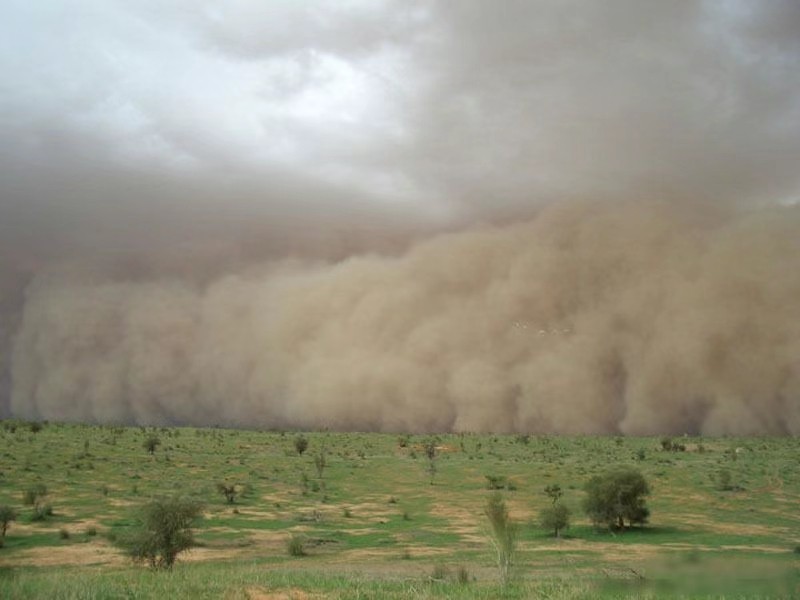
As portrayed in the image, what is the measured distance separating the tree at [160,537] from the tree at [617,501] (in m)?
23.4

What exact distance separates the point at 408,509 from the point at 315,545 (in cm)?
1290

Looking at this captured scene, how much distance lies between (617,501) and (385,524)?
13600 millimetres

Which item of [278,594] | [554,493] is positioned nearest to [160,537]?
[278,594]

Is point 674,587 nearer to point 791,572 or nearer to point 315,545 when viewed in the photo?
point 791,572

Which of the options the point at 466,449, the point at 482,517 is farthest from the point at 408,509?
the point at 466,449

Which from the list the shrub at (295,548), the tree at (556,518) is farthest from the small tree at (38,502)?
the tree at (556,518)

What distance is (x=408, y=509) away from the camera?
46.9 metres

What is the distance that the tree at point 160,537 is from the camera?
2788 cm

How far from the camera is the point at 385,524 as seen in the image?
41438 mm

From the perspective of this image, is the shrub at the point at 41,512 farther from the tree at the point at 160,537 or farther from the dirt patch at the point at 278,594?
the dirt patch at the point at 278,594

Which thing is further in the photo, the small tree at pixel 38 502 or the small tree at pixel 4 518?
the small tree at pixel 38 502

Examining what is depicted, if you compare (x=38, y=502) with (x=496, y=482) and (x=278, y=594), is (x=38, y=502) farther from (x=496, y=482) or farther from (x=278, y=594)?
(x=496, y=482)

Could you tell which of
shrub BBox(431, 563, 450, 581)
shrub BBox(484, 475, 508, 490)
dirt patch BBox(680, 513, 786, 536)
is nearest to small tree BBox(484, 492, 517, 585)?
shrub BBox(431, 563, 450, 581)

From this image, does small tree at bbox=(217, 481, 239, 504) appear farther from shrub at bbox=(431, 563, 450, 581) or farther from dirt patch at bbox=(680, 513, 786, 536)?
dirt patch at bbox=(680, 513, 786, 536)
